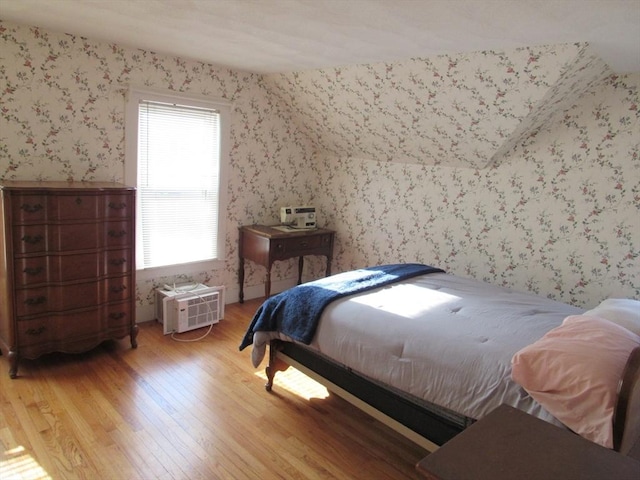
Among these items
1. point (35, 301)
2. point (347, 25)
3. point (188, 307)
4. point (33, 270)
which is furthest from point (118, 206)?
Answer: point (347, 25)

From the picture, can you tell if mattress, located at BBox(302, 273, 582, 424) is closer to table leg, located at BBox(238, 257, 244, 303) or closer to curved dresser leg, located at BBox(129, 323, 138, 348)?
curved dresser leg, located at BBox(129, 323, 138, 348)

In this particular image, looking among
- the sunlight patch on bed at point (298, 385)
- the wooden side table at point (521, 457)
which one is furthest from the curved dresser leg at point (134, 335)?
the wooden side table at point (521, 457)

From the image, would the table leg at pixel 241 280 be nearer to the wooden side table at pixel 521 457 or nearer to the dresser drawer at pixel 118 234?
the dresser drawer at pixel 118 234

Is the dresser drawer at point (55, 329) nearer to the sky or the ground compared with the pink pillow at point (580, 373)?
nearer to the ground

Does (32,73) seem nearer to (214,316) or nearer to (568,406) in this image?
(214,316)

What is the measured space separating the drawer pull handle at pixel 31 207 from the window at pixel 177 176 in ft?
2.92

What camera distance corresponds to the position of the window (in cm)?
351

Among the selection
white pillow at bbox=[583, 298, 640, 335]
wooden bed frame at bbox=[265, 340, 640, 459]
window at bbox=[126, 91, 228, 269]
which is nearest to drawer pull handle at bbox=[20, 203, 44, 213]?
window at bbox=[126, 91, 228, 269]

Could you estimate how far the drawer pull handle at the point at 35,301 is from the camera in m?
2.73

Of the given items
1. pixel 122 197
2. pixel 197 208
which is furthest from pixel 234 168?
pixel 122 197

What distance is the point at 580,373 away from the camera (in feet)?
5.22

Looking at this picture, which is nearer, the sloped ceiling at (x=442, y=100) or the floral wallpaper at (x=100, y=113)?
the sloped ceiling at (x=442, y=100)

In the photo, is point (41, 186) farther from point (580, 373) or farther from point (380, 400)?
point (580, 373)

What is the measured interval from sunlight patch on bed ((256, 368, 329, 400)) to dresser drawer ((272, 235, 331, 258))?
1263 millimetres
